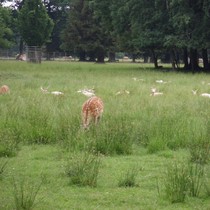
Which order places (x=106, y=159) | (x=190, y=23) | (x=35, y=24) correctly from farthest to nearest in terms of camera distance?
1. (x=35, y=24)
2. (x=190, y=23)
3. (x=106, y=159)

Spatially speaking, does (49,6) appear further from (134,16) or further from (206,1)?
(206,1)

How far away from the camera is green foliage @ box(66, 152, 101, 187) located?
685 centimetres

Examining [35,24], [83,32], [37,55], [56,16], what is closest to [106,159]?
[37,55]

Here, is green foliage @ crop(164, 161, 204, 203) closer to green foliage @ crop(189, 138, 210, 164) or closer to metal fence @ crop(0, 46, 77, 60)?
green foliage @ crop(189, 138, 210, 164)

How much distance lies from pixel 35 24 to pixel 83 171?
55.6 metres

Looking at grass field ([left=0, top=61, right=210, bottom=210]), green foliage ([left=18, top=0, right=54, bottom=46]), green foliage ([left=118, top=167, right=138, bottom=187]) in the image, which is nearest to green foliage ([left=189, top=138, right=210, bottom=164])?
grass field ([left=0, top=61, right=210, bottom=210])

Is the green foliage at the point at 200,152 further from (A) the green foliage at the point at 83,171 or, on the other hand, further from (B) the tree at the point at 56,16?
(B) the tree at the point at 56,16

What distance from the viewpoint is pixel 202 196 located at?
6.39 meters

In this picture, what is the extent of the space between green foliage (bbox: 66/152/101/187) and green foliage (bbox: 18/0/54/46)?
54.9 m

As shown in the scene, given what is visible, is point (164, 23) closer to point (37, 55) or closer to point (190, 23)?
point (190, 23)

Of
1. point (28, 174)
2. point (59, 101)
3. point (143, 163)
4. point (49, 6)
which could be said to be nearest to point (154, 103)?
point (59, 101)

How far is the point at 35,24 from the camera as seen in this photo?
199ft

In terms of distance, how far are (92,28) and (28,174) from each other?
67.7 m

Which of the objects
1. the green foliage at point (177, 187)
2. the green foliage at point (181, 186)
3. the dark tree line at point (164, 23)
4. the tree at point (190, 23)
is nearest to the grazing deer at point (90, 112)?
the green foliage at point (181, 186)
